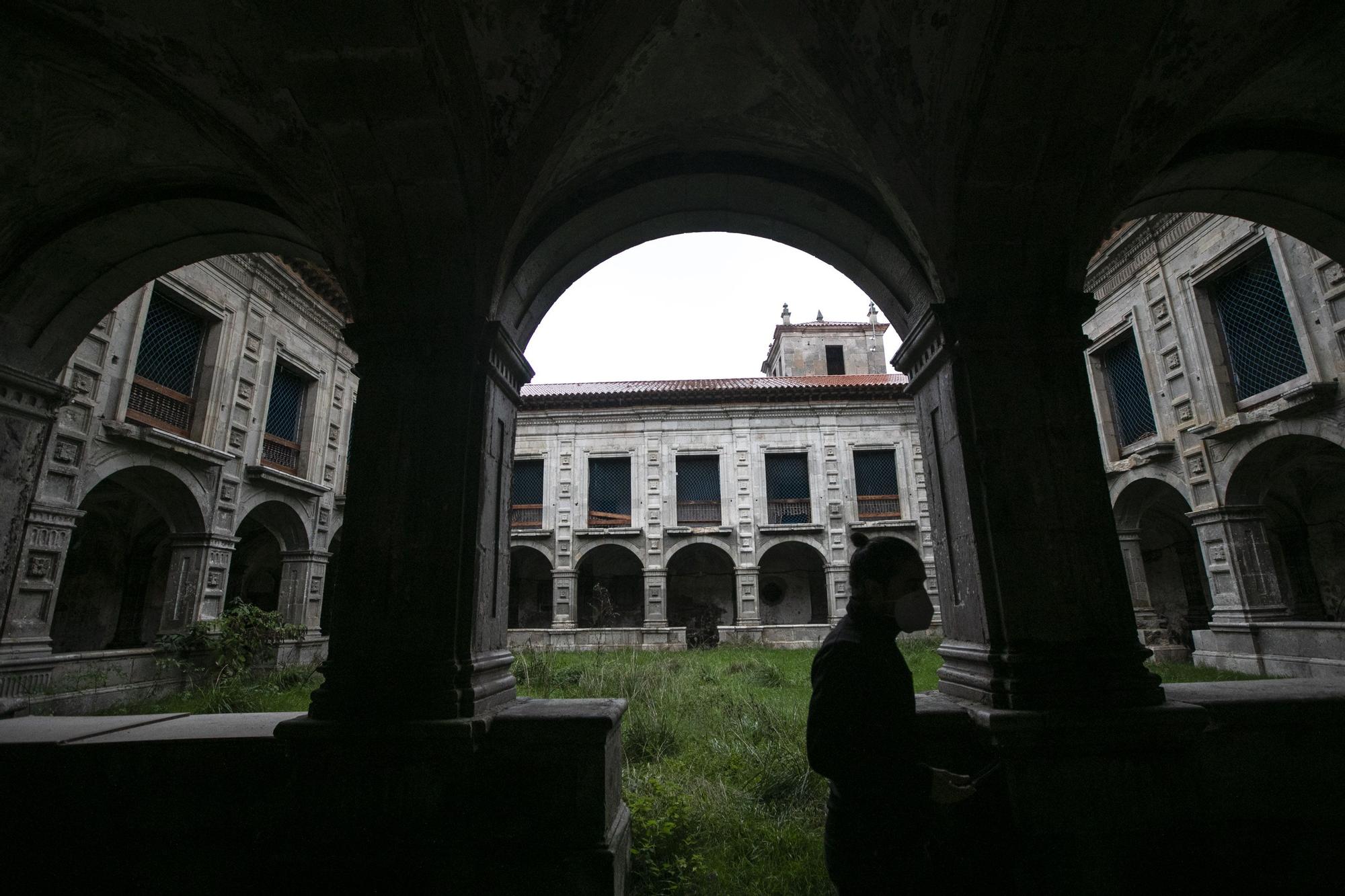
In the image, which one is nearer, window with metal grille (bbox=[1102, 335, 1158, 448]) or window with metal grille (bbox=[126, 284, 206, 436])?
window with metal grille (bbox=[126, 284, 206, 436])

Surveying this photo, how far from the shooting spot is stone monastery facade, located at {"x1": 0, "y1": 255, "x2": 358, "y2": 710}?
8.11 metres

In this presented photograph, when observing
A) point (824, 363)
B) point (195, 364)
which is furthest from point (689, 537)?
point (195, 364)

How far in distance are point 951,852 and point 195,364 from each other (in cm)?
1310

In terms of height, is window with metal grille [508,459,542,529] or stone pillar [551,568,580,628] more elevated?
window with metal grille [508,459,542,529]

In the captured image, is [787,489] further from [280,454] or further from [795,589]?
[280,454]

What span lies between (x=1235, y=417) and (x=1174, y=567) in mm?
7381

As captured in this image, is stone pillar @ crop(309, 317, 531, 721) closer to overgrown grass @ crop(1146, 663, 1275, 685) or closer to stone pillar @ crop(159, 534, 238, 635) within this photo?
stone pillar @ crop(159, 534, 238, 635)

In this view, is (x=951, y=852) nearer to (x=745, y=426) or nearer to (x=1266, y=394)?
(x=1266, y=394)

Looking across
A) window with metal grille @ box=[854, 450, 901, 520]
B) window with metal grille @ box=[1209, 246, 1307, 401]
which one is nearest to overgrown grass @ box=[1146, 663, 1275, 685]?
window with metal grille @ box=[1209, 246, 1307, 401]

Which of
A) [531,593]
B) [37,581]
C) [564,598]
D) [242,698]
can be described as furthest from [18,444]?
[531,593]

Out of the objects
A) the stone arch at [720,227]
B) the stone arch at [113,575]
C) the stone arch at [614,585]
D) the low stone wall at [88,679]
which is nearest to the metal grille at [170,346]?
the stone arch at [113,575]

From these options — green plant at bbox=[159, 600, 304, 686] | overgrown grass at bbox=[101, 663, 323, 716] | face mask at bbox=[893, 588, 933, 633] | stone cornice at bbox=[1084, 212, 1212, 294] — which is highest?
stone cornice at bbox=[1084, 212, 1212, 294]

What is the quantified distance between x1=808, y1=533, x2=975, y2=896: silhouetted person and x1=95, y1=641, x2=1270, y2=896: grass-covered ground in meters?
1.35

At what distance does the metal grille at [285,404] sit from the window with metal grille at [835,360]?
18.6 metres
